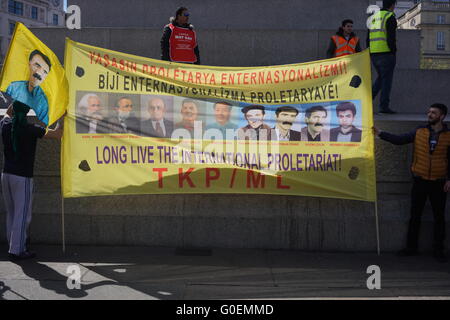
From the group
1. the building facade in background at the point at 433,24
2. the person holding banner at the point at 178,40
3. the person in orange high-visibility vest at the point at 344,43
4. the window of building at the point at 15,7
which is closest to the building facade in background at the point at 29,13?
the window of building at the point at 15,7

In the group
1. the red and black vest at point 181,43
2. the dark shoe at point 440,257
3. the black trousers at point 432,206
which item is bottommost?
the dark shoe at point 440,257

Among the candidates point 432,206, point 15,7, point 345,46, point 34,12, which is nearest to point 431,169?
point 432,206

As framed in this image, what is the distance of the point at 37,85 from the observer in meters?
5.93

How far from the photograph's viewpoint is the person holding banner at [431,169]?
6.12 metres

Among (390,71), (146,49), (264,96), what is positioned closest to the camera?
(264,96)

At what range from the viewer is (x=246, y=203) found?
6.66 metres

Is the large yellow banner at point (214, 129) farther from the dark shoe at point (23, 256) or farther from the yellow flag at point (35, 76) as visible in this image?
the dark shoe at point (23, 256)

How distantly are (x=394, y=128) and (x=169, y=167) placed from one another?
3.08m

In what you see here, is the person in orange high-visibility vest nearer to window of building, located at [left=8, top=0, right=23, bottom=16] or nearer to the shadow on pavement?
the shadow on pavement

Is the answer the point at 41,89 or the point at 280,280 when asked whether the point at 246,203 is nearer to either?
the point at 280,280

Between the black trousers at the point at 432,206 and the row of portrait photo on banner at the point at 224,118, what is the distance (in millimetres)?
993

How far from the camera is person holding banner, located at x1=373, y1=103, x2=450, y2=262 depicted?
612cm
